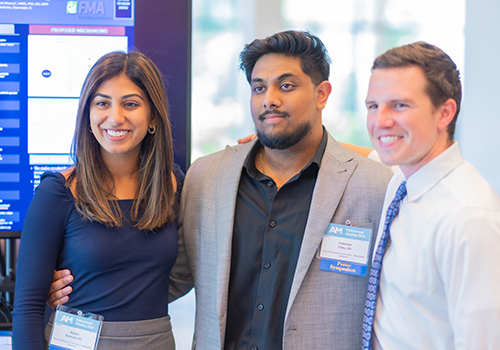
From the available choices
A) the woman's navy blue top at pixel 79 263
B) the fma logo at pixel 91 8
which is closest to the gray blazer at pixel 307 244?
the woman's navy blue top at pixel 79 263

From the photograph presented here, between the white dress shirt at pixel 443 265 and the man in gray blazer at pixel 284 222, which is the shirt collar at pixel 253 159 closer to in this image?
the man in gray blazer at pixel 284 222

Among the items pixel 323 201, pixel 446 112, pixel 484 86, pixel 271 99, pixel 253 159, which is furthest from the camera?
pixel 484 86

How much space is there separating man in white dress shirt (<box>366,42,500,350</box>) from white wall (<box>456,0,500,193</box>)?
2069mm

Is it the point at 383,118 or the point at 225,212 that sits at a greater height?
the point at 383,118

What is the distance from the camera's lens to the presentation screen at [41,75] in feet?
6.72

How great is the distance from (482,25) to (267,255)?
2.63 metres

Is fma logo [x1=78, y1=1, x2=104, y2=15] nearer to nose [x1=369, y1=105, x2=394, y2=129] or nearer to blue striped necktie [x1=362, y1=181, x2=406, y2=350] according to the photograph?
nose [x1=369, y1=105, x2=394, y2=129]

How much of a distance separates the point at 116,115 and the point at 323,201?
0.90m

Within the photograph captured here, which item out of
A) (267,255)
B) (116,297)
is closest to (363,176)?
Answer: (267,255)

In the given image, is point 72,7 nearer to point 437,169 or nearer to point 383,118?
point 383,118

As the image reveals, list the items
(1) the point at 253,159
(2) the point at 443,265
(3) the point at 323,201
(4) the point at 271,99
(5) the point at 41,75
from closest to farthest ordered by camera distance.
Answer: (2) the point at 443,265 → (3) the point at 323,201 → (4) the point at 271,99 → (1) the point at 253,159 → (5) the point at 41,75

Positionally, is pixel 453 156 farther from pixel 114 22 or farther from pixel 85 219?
pixel 114 22

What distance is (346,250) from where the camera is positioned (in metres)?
1.65

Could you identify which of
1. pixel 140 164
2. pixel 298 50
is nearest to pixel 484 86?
pixel 298 50
